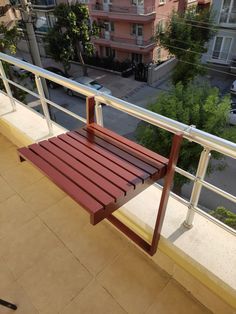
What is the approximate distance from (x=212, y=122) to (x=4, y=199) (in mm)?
4830

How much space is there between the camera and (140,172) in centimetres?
147

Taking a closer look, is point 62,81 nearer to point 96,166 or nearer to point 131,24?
point 96,166

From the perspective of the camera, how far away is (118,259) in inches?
75.9

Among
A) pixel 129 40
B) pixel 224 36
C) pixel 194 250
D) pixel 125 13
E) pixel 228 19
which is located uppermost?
pixel 194 250

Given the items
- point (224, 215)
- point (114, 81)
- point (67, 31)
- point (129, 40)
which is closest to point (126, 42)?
point (129, 40)

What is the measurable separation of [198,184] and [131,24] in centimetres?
1637

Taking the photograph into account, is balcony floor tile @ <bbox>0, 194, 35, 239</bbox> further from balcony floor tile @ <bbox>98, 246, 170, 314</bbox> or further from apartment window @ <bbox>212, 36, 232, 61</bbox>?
apartment window @ <bbox>212, 36, 232, 61</bbox>

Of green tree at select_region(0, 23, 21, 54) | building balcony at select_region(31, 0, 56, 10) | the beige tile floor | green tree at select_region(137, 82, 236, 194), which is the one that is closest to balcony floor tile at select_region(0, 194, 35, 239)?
the beige tile floor

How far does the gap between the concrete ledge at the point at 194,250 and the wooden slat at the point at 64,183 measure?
71 cm

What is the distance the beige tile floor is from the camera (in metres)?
1.69

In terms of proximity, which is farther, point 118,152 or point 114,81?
point 114,81

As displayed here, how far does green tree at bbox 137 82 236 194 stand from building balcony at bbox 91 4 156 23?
10.3 metres

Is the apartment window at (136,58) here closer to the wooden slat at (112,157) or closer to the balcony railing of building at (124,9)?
the balcony railing of building at (124,9)

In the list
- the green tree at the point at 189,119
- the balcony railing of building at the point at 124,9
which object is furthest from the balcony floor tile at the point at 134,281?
the balcony railing of building at the point at 124,9
